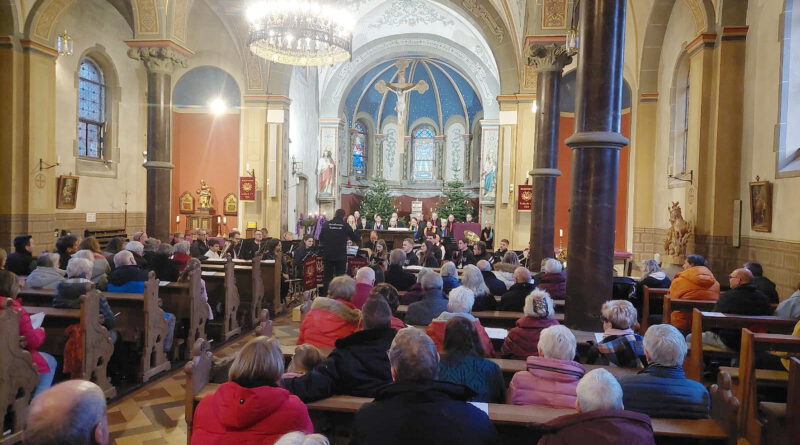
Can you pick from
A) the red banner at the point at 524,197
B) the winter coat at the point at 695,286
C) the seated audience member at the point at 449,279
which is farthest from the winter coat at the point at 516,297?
the red banner at the point at 524,197

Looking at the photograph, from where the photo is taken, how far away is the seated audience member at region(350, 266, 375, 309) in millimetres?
5656

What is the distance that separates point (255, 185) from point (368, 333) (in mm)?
13803

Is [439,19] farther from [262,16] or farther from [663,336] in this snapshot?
[663,336]

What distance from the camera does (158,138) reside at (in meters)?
11.5

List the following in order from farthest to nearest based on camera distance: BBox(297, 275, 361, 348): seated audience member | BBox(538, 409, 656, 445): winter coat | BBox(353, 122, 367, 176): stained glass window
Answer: BBox(353, 122, 367, 176): stained glass window < BBox(297, 275, 361, 348): seated audience member < BBox(538, 409, 656, 445): winter coat

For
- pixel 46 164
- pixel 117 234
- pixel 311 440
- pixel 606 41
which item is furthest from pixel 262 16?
pixel 311 440

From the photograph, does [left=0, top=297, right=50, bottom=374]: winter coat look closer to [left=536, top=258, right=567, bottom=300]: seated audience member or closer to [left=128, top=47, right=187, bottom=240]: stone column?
[left=536, top=258, right=567, bottom=300]: seated audience member

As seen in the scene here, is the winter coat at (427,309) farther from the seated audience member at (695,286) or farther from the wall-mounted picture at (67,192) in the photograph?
the wall-mounted picture at (67,192)

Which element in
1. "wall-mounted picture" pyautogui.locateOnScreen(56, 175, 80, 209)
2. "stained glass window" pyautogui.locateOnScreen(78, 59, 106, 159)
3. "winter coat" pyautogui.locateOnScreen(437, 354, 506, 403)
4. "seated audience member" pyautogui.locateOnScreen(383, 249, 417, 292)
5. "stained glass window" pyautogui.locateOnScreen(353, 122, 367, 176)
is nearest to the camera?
"winter coat" pyautogui.locateOnScreen(437, 354, 506, 403)

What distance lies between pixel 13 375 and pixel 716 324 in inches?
206

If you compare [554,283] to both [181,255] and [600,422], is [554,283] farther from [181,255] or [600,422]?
[181,255]

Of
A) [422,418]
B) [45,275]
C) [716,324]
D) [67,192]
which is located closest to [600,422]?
[422,418]

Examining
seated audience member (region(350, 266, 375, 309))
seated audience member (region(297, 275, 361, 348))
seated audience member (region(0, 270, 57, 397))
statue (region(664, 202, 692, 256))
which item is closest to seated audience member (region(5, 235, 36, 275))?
seated audience member (region(0, 270, 57, 397))

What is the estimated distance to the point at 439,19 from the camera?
21.2 m
